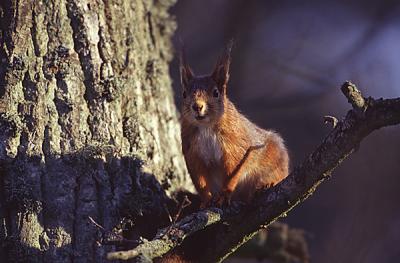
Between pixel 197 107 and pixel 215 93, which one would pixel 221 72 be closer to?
pixel 215 93

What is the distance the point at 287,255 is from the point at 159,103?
3.69ft

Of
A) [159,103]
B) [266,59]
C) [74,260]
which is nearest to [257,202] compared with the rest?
[74,260]

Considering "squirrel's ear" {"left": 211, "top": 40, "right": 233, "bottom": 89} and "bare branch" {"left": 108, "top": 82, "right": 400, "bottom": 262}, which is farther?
"squirrel's ear" {"left": 211, "top": 40, "right": 233, "bottom": 89}

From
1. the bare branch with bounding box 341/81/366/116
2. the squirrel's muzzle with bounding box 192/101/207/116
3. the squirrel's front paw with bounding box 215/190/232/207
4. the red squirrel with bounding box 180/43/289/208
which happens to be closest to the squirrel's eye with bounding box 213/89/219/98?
the red squirrel with bounding box 180/43/289/208

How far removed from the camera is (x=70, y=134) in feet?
10.2

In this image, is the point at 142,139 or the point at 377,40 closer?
the point at 142,139

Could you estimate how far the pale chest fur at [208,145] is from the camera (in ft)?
11.4

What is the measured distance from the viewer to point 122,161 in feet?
10.5

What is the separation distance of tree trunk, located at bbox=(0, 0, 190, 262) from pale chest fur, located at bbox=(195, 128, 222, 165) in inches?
8.3

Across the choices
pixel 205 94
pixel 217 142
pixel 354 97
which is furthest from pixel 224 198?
pixel 354 97

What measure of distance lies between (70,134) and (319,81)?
3332 millimetres

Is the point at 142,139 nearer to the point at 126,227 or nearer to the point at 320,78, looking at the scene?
the point at 126,227

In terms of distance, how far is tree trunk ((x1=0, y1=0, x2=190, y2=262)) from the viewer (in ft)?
9.69

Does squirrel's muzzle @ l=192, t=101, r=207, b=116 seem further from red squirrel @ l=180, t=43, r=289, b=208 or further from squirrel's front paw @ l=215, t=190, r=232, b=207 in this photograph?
squirrel's front paw @ l=215, t=190, r=232, b=207
